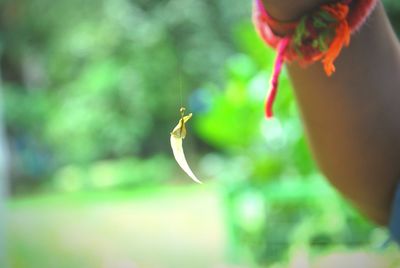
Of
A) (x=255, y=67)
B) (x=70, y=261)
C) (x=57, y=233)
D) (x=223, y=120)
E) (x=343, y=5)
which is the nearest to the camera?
(x=343, y=5)

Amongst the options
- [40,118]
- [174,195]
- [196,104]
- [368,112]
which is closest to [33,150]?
[40,118]

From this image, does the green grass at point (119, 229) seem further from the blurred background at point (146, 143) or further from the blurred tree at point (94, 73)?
the blurred tree at point (94, 73)

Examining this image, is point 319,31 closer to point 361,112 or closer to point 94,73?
point 361,112

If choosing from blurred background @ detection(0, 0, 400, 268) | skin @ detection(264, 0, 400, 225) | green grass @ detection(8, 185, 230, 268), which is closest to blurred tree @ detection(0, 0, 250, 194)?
blurred background @ detection(0, 0, 400, 268)

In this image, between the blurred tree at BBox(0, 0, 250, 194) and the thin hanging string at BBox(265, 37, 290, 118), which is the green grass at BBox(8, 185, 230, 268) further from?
the thin hanging string at BBox(265, 37, 290, 118)

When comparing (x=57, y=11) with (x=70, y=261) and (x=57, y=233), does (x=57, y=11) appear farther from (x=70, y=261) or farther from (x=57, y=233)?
(x=70, y=261)

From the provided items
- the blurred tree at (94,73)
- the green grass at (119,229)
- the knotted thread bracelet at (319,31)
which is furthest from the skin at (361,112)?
the blurred tree at (94,73)
